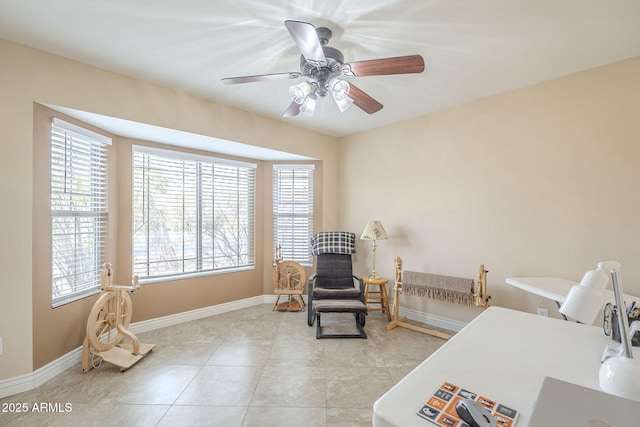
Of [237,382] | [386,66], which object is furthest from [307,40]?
[237,382]

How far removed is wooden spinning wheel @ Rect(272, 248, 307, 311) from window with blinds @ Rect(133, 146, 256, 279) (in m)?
0.48

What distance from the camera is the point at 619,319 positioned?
81 cm

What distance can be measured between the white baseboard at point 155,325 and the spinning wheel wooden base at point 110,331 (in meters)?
0.19

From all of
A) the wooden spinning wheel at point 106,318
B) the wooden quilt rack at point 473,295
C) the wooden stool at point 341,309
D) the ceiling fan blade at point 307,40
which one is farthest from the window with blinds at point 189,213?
the ceiling fan blade at point 307,40

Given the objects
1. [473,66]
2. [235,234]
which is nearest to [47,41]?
[235,234]

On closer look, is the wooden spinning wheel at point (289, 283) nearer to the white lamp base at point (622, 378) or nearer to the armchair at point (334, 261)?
the armchair at point (334, 261)

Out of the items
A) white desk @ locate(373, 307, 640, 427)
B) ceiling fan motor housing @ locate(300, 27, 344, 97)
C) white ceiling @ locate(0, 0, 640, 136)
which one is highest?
white ceiling @ locate(0, 0, 640, 136)

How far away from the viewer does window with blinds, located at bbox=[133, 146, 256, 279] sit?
3.27 m

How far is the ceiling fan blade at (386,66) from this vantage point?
Answer: 66.7 inches

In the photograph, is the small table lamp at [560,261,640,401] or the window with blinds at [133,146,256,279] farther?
the window with blinds at [133,146,256,279]

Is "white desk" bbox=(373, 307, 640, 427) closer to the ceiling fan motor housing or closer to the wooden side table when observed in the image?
the ceiling fan motor housing

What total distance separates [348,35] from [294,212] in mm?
2712

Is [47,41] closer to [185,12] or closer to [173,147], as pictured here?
[185,12]

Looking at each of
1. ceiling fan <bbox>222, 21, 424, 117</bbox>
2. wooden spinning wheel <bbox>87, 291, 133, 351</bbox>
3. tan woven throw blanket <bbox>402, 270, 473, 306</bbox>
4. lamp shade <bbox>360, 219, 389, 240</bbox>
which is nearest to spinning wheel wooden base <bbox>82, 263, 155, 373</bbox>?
wooden spinning wheel <bbox>87, 291, 133, 351</bbox>
